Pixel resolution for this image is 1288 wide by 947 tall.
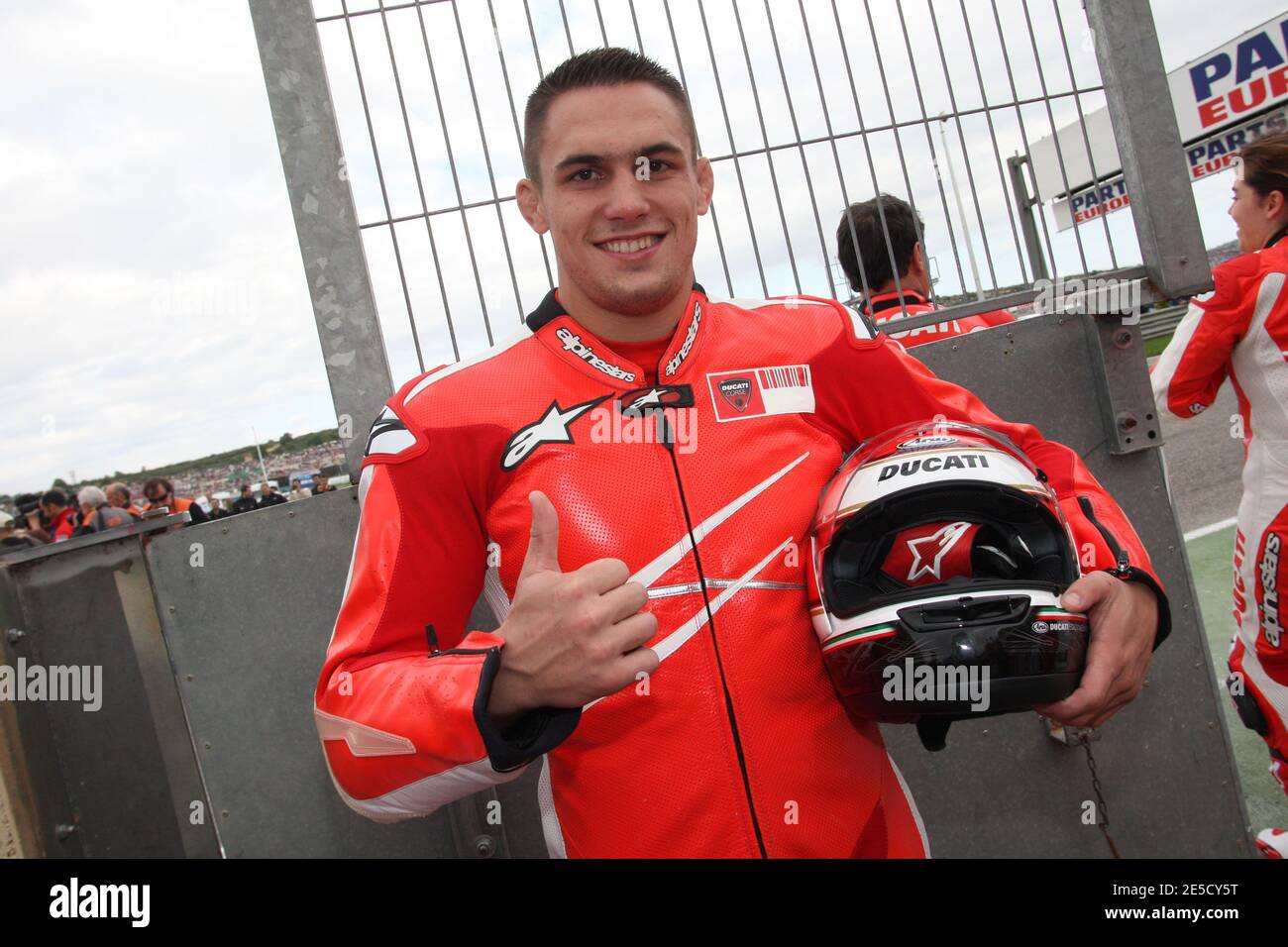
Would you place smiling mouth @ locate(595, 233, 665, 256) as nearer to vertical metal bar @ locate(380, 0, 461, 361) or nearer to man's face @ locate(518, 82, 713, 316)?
man's face @ locate(518, 82, 713, 316)

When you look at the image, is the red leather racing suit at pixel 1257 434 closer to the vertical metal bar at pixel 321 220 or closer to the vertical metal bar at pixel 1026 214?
the vertical metal bar at pixel 1026 214

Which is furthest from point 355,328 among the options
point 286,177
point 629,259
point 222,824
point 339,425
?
point 222,824

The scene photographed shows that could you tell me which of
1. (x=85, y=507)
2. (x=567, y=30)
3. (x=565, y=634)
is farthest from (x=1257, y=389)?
(x=85, y=507)

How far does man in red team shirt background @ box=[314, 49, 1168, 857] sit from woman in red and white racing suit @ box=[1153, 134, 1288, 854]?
170 centimetres

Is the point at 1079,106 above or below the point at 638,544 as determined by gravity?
above

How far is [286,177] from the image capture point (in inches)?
106

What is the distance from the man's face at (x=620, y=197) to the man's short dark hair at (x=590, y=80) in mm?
40

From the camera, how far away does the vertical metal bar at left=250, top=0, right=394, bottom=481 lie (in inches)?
106

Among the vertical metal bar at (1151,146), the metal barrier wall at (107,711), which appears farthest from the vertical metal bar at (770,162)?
the metal barrier wall at (107,711)

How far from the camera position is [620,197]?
1869mm

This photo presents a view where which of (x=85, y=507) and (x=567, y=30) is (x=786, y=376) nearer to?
(x=567, y=30)

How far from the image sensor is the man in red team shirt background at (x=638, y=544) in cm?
160

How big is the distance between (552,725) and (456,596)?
494mm

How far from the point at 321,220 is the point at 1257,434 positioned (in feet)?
11.3
